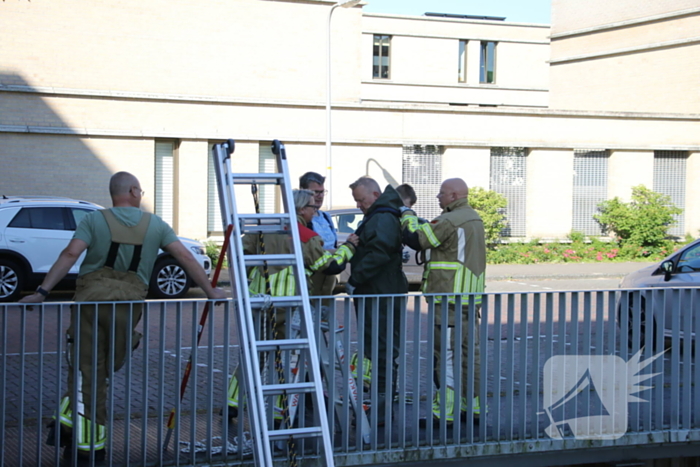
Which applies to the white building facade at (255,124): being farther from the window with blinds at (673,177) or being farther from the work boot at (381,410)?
the work boot at (381,410)

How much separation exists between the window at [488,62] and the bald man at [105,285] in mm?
45373

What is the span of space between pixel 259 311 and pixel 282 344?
1.04 feet

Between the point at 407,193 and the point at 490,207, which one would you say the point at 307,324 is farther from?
the point at 490,207

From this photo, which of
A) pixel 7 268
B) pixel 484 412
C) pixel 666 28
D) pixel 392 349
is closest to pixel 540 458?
pixel 484 412

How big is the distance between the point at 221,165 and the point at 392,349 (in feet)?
5.51

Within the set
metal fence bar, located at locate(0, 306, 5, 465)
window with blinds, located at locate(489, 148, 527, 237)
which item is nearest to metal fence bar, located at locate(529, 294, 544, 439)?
metal fence bar, located at locate(0, 306, 5, 465)

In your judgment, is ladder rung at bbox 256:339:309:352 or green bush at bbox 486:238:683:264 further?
green bush at bbox 486:238:683:264

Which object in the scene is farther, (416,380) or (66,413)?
(416,380)

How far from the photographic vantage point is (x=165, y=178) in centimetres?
2314

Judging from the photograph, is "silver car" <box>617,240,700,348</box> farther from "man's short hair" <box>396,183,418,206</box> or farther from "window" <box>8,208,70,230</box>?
"window" <box>8,208,70,230</box>

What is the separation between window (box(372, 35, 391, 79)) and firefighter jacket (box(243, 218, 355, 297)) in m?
42.6

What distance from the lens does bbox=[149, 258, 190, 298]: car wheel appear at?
15.0 meters

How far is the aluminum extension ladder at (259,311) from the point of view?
4.68 m

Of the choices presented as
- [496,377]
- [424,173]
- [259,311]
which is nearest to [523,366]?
[496,377]
